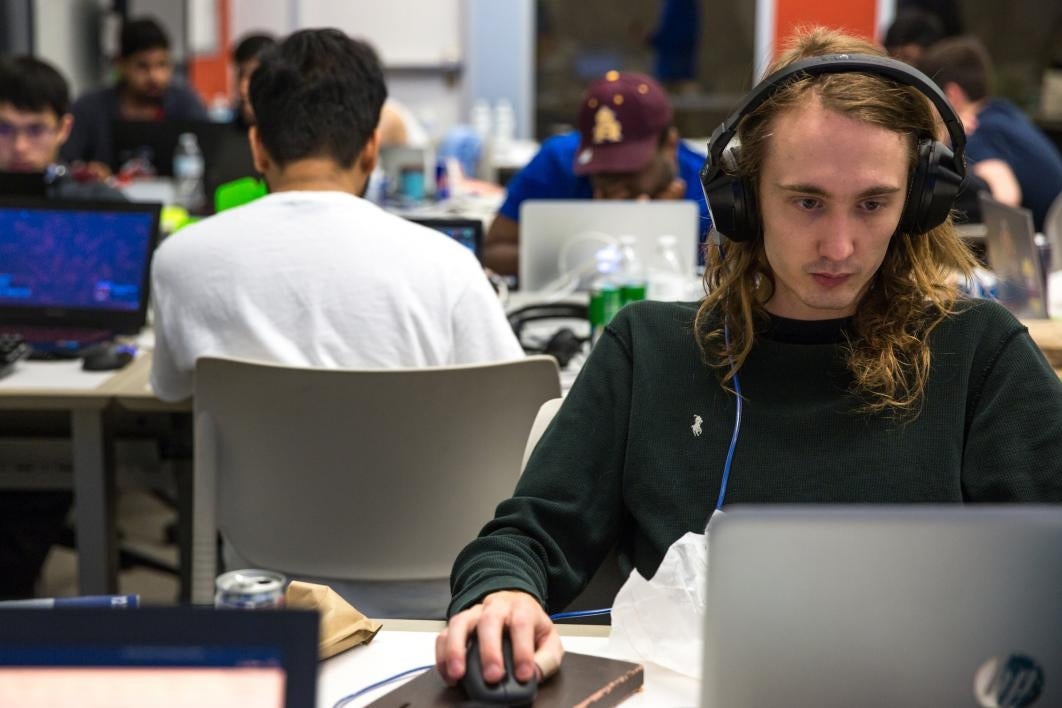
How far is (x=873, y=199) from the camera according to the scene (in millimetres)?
1291

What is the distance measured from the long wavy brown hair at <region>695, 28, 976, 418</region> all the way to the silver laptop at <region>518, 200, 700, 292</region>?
4.78 ft

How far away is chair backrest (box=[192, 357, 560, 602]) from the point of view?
1730mm

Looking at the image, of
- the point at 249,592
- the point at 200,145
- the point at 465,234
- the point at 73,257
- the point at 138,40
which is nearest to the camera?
the point at 249,592

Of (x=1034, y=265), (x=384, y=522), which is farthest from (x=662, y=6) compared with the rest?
(x=384, y=522)

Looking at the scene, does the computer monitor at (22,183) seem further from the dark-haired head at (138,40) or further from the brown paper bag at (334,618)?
the brown paper bag at (334,618)

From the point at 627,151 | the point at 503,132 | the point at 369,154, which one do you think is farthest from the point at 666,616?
the point at 503,132

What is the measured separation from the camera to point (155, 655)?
0.64 meters

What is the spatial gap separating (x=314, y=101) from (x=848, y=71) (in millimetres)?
1099

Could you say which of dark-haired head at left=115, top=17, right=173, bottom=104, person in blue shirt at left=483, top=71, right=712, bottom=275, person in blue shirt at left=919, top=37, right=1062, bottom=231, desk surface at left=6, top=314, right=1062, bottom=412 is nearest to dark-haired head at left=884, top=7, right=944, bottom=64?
person in blue shirt at left=919, top=37, right=1062, bottom=231

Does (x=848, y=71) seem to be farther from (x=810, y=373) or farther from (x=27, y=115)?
(x=27, y=115)

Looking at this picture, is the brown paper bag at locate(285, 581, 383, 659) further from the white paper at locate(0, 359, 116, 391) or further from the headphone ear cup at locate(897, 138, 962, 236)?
the white paper at locate(0, 359, 116, 391)

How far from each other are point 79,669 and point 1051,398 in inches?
40.1

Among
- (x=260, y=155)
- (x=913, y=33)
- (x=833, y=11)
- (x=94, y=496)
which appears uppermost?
(x=833, y=11)

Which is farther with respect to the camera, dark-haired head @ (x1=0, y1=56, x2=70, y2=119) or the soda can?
dark-haired head @ (x1=0, y1=56, x2=70, y2=119)
